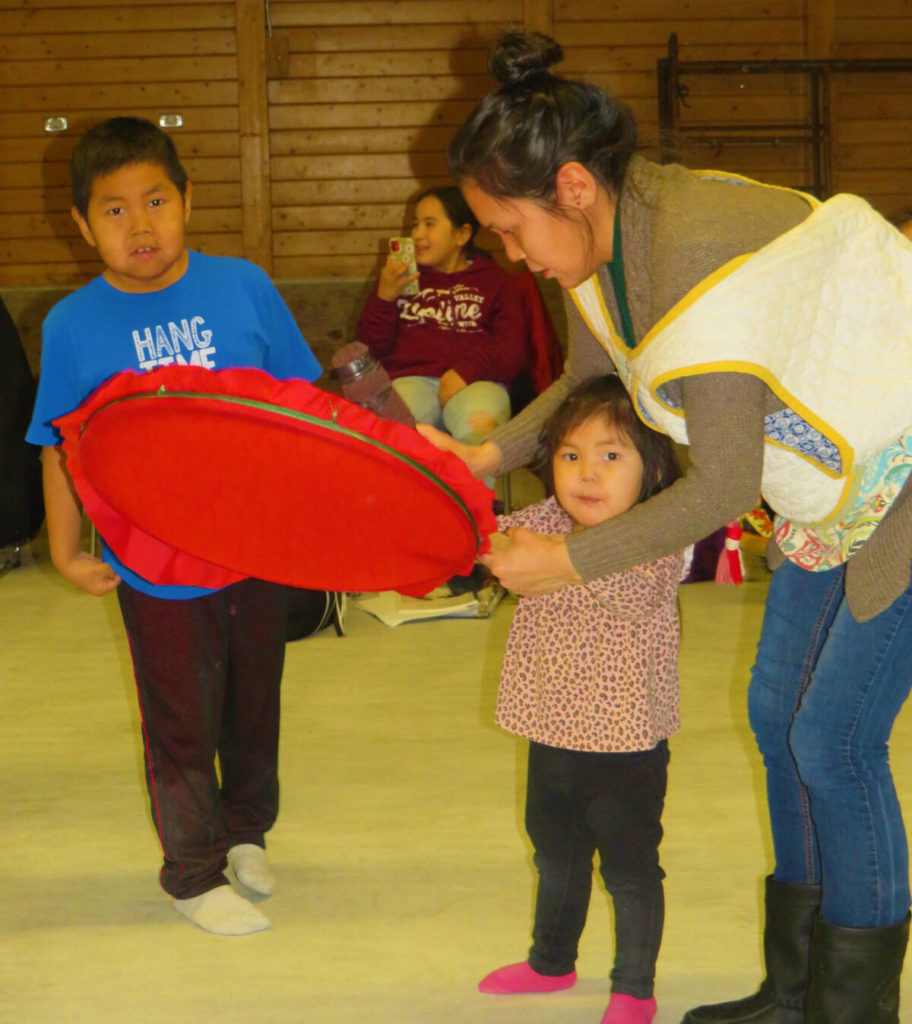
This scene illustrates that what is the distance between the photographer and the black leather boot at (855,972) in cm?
149

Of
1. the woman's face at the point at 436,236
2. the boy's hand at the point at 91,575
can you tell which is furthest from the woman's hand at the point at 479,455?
the woman's face at the point at 436,236

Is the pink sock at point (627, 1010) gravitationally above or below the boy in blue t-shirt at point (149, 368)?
below

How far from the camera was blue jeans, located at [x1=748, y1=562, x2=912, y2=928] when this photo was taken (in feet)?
4.72

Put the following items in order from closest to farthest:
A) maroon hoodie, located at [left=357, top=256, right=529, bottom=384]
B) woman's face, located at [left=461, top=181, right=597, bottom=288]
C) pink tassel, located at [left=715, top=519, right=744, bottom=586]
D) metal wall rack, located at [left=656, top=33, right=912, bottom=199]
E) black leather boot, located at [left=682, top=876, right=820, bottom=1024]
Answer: woman's face, located at [left=461, top=181, right=597, bottom=288] < black leather boot, located at [left=682, top=876, right=820, bottom=1024] < pink tassel, located at [left=715, top=519, right=744, bottom=586] < maroon hoodie, located at [left=357, top=256, right=529, bottom=384] < metal wall rack, located at [left=656, top=33, right=912, bottom=199]

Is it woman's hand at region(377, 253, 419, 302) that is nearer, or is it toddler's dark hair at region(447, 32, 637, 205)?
toddler's dark hair at region(447, 32, 637, 205)

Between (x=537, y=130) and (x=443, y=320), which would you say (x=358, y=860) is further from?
(x=443, y=320)

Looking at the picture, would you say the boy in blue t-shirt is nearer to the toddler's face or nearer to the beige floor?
the beige floor

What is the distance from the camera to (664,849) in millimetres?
2264

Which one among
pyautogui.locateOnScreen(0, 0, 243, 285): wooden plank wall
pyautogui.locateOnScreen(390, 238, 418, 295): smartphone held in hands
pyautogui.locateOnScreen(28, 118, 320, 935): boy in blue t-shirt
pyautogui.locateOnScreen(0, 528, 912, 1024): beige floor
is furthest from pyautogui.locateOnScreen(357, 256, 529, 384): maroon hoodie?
pyautogui.locateOnScreen(0, 0, 243, 285): wooden plank wall

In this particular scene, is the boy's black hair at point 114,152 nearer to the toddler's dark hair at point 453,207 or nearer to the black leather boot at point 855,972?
the black leather boot at point 855,972

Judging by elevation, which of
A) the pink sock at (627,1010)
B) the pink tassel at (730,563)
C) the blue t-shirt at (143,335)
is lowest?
the pink sock at (627,1010)

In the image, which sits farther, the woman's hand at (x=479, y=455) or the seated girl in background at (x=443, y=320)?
the seated girl in background at (x=443, y=320)

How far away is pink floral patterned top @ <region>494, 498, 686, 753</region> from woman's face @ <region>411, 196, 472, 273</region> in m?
2.74

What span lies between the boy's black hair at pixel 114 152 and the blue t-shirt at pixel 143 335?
0.51 feet
